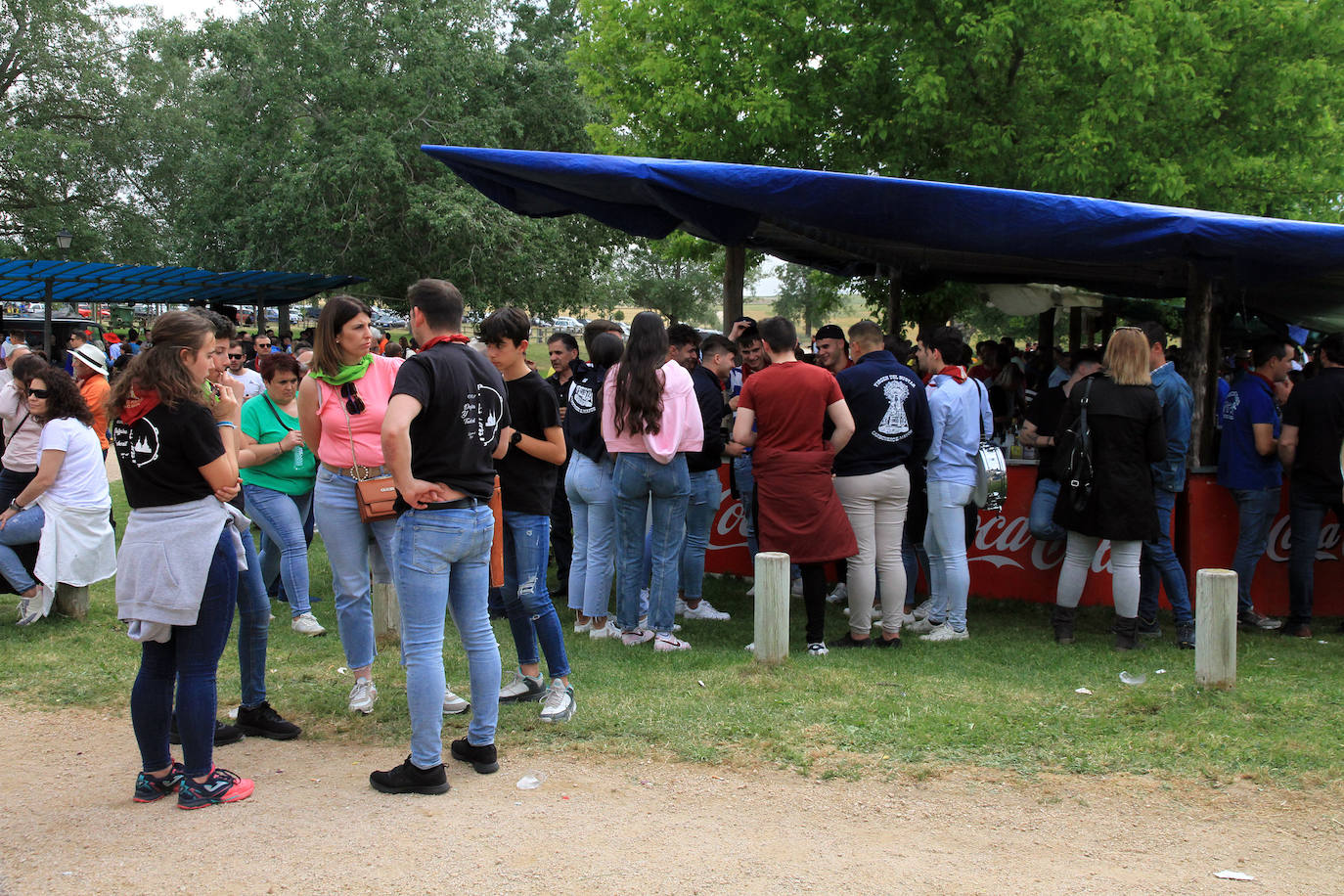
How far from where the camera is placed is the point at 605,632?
6.59 meters

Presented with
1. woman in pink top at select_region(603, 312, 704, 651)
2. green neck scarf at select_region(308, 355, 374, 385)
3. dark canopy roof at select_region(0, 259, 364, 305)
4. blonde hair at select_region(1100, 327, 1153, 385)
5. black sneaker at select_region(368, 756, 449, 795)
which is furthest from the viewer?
dark canopy roof at select_region(0, 259, 364, 305)

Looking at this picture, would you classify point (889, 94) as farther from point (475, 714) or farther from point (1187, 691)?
point (475, 714)

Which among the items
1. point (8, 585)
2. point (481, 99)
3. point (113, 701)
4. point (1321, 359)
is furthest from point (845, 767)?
point (481, 99)

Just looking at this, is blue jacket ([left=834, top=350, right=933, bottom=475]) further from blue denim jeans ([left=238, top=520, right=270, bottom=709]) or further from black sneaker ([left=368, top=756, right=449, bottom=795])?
Answer: blue denim jeans ([left=238, top=520, right=270, bottom=709])

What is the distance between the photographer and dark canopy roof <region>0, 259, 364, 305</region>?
66.2ft

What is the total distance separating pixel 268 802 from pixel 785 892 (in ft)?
6.56

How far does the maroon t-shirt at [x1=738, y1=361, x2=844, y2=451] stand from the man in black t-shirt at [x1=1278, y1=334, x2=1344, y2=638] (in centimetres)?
316

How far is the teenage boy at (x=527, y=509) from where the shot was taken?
16.0ft

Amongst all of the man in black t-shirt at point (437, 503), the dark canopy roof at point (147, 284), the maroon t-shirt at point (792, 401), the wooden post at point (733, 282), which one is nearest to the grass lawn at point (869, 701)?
the man in black t-shirt at point (437, 503)

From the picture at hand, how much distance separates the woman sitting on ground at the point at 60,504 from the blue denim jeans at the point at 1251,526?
23.5ft

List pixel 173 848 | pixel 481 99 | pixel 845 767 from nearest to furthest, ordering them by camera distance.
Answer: pixel 173 848 < pixel 845 767 < pixel 481 99

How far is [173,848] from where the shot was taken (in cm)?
366

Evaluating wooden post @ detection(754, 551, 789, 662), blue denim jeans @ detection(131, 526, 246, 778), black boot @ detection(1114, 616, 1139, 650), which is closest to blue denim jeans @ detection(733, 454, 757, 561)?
wooden post @ detection(754, 551, 789, 662)

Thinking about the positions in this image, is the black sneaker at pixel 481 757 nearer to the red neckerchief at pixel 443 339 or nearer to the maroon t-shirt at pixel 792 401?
the red neckerchief at pixel 443 339
